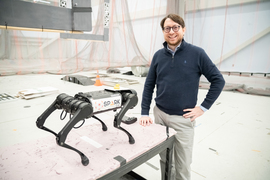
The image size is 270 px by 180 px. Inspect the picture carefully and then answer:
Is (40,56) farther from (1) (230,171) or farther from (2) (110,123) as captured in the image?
(1) (230,171)

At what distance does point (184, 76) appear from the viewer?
0.99 metres

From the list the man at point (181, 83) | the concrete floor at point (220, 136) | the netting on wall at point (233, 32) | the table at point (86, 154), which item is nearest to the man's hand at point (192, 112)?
the man at point (181, 83)

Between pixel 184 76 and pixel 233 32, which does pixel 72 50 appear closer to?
pixel 184 76

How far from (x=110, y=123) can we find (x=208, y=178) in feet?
2.65

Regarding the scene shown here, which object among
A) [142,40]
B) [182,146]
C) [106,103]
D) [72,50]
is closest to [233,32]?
[142,40]

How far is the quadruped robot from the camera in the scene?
623 millimetres

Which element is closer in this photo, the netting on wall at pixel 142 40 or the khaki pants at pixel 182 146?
the khaki pants at pixel 182 146

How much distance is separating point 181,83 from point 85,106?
0.59 meters

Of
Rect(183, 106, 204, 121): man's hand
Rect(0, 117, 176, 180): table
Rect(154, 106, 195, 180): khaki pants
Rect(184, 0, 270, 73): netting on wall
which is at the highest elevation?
Rect(184, 0, 270, 73): netting on wall

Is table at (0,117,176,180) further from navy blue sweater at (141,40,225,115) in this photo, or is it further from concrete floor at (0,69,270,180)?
concrete floor at (0,69,270,180)

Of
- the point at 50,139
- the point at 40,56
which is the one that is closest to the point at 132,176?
the point at 50,139

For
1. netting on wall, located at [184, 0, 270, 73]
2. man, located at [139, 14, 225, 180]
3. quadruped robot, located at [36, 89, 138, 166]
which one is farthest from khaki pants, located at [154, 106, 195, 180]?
netting on wall, located at [184, 0, 270, 73]

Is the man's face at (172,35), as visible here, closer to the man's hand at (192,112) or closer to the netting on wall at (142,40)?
the man's hand at (192,112)

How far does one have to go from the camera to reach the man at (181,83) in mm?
979
